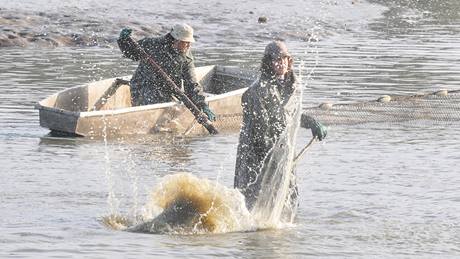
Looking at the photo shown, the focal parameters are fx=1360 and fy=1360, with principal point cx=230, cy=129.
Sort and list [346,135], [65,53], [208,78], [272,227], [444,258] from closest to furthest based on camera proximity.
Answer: [444,258] < [272,227] < [346,135] < [208,78] < [65,53]

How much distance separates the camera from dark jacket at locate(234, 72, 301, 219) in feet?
38.7

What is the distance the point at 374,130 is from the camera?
19562 millimetres

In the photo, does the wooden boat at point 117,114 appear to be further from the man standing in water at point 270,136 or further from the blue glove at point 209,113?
the man standing in water at point 270,136

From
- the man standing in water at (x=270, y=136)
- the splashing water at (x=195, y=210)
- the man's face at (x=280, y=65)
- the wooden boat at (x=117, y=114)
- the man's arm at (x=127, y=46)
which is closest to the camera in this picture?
the man's face at (x=280, y=65)

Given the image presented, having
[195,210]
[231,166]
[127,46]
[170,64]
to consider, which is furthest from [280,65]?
[170,64]

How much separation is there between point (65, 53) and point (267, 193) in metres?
20.3

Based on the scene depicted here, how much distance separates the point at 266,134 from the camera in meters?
11.9

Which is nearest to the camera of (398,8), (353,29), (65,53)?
(65,53)

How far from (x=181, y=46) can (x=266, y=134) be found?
22.1ft

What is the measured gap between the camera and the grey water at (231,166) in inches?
468

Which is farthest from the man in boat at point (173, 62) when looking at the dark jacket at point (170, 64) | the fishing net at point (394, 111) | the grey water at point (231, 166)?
the fishing net at point (394, 111)

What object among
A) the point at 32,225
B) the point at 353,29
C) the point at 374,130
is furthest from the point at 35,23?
the point at 32,225

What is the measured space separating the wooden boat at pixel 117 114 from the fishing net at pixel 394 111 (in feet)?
4.13

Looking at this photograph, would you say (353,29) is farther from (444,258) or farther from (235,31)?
(444,258)
